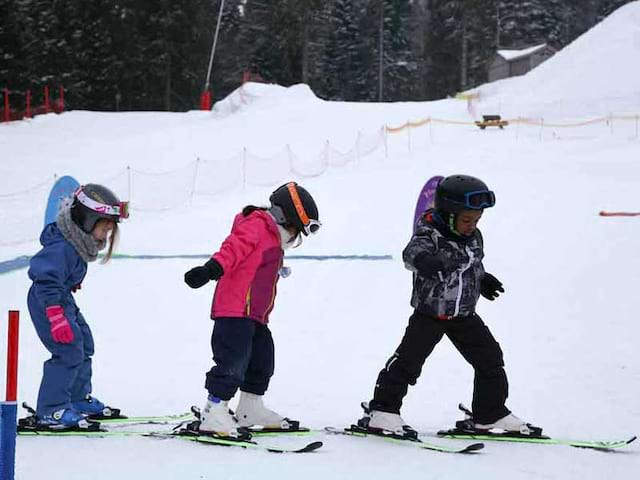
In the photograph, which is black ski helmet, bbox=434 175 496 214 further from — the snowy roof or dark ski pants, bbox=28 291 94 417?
the snowy roof

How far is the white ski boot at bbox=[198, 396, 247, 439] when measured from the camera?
4.07 m

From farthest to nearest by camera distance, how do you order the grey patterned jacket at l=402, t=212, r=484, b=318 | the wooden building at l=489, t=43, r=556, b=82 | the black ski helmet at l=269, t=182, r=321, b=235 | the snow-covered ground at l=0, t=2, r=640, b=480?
the wooden building at l=489, t=43, r=556, b=82 → the grey patterned jacket at l=402, t=212, r=484, b=318 → the black ski helmet at l=269, t=182, r=321, b=235 → the snow-covered ground at l=0, t=2, r=640, b=480

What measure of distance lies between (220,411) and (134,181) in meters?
16.5

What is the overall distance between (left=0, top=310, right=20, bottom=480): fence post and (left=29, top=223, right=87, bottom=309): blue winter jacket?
136 cm

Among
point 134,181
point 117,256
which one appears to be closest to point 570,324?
point 117,256

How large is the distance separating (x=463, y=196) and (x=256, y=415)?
1859mm

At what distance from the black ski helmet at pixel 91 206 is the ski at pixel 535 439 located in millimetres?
2482

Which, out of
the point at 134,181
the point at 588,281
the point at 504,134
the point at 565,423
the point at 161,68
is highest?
the point at 161,68

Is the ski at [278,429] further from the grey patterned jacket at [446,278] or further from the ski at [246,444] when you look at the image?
the grey patterned jacket at [446,278]

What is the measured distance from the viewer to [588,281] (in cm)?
918

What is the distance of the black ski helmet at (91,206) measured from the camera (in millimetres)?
4215

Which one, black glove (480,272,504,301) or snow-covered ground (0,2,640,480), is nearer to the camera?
snow-covered ground (0,2,640,480)

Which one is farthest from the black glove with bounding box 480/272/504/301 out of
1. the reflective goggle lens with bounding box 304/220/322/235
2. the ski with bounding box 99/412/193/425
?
the ski with bounding box 99/412/193/425

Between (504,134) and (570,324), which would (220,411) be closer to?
(570,324)
